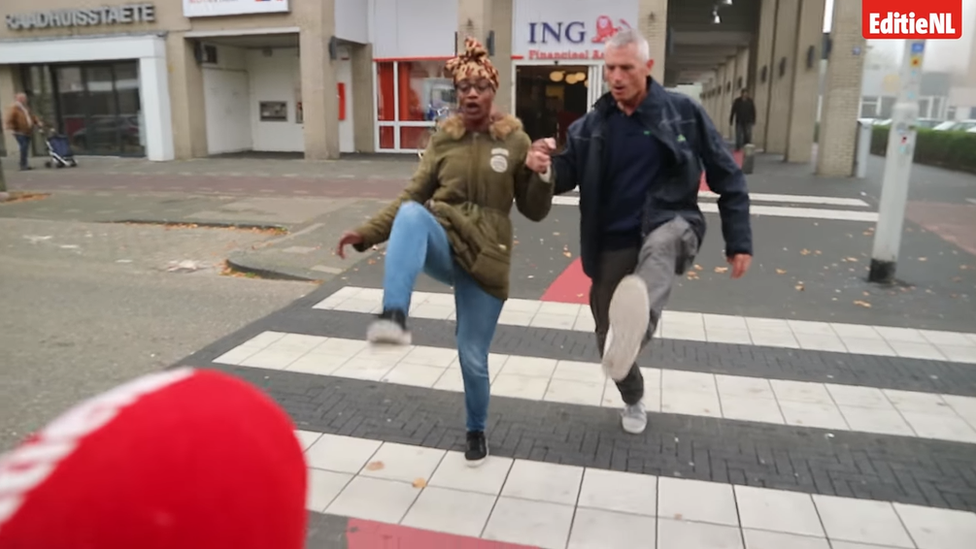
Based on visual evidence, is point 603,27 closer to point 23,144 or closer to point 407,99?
point 407,99

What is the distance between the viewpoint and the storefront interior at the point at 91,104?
22750 millimetres

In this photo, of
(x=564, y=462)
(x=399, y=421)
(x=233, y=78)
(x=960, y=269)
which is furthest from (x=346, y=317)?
(x=233, y=78)

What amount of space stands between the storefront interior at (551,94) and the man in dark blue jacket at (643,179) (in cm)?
1890

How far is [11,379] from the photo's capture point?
5164mm

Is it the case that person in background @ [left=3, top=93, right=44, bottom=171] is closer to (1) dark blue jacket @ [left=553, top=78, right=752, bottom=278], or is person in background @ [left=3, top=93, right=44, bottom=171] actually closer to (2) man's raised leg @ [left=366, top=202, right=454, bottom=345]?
(1) dark blue jacket @ [left=553, top=78, right=752, bottom=278]

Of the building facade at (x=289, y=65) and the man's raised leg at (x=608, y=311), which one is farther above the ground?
the building facade at (x=289, y=65)

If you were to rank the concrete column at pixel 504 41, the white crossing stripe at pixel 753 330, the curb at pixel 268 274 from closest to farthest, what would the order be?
the white crossing stripe at pixel 753 330
the curb at pixel 268 274
the concrete column at pixel 504 41

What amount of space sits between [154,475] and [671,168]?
3263 mm

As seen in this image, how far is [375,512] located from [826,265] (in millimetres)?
6903

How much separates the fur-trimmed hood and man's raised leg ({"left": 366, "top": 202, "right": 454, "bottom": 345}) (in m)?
0.43

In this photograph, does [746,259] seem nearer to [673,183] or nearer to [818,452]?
[673,183]

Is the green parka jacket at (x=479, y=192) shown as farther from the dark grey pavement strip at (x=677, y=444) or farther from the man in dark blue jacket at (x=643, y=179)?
the dark grey pavement strip at (x=677, y=444)

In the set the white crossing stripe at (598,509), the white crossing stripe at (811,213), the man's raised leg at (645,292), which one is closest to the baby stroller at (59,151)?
the white crossing stripe at (811,213)

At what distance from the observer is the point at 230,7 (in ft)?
68.4
